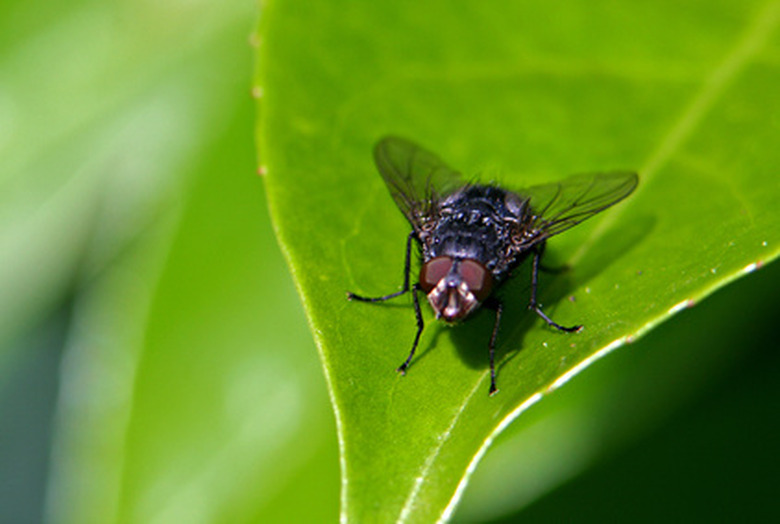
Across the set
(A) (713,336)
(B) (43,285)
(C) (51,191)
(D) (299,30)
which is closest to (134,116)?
(C) (51,191)

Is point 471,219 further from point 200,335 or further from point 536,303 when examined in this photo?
point 200,335

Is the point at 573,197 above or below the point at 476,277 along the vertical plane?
above

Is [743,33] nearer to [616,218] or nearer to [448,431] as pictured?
[616,218]

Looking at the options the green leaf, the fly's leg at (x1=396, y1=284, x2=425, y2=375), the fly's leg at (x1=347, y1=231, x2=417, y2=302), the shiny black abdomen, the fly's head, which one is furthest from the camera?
the shiny black abdomen

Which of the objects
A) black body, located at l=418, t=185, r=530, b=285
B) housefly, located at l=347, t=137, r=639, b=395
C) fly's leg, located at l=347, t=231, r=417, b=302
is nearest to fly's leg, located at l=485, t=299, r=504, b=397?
housefly, located at l=347, t=137, r=639, b=395

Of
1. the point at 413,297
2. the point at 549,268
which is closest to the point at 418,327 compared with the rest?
the point at 413,297

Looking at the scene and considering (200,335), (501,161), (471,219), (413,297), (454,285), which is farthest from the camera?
(200,335)

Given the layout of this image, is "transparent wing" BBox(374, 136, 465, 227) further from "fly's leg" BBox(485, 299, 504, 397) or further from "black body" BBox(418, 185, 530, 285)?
"fly's leg" BBox(485, 299, 504, 397)
